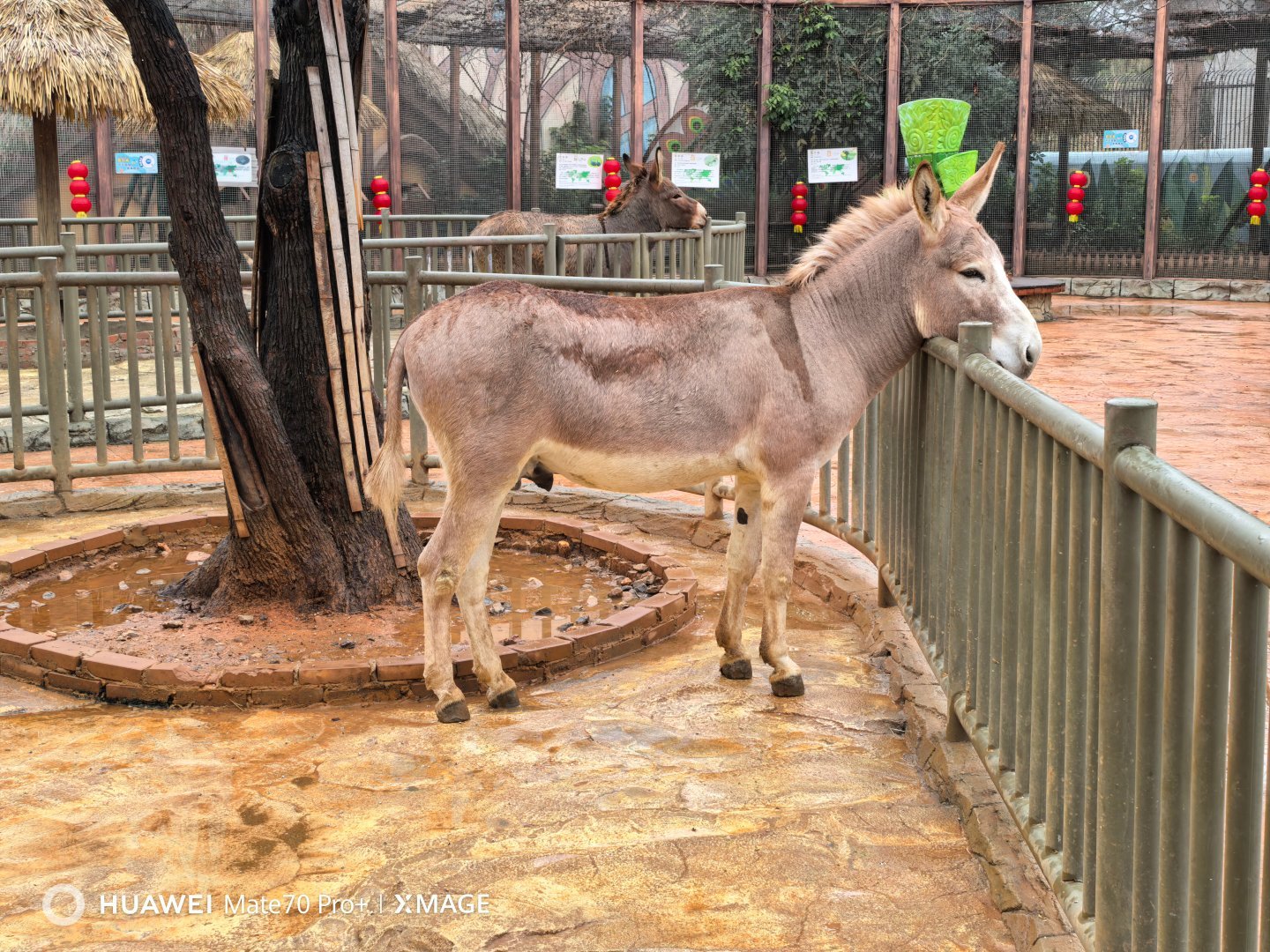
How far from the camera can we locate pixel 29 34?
477 inches

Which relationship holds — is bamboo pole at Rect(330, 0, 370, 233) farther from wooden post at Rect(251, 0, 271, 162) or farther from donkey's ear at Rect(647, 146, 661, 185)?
wooden post at Rect(251, 0, 271, 162)

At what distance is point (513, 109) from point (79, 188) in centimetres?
588

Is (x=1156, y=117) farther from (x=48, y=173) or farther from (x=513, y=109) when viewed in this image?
(x=48, y=173)

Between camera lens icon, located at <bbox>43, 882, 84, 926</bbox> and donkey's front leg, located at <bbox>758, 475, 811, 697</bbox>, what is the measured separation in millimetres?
2497

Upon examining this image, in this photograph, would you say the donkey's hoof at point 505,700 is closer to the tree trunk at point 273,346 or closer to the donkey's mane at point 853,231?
the tree trunk at point 273,346

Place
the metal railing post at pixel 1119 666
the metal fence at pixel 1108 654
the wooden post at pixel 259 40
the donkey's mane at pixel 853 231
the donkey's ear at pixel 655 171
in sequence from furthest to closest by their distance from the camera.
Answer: the wooden post at pixel 259 40
the donkey's ear at pixel 655 171
the donkey's mane at pixel 853 231
the metal railing post at pixel 1119 666
the metal fence at pixel 1108 654

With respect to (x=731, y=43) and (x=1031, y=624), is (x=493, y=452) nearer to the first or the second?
(x=1031, y=624)

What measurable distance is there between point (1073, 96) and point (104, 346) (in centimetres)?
1659

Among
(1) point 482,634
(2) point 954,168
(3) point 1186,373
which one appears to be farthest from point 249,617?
(2) point 954,168

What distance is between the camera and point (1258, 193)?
19.5 meters

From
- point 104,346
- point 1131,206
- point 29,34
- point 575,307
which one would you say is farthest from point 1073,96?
point 575,307

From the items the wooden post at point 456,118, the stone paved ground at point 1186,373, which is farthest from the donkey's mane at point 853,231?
the wooden post at point 456,118

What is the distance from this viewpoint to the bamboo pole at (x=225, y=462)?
5543 mm

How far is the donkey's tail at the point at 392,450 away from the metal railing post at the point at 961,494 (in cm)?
192
